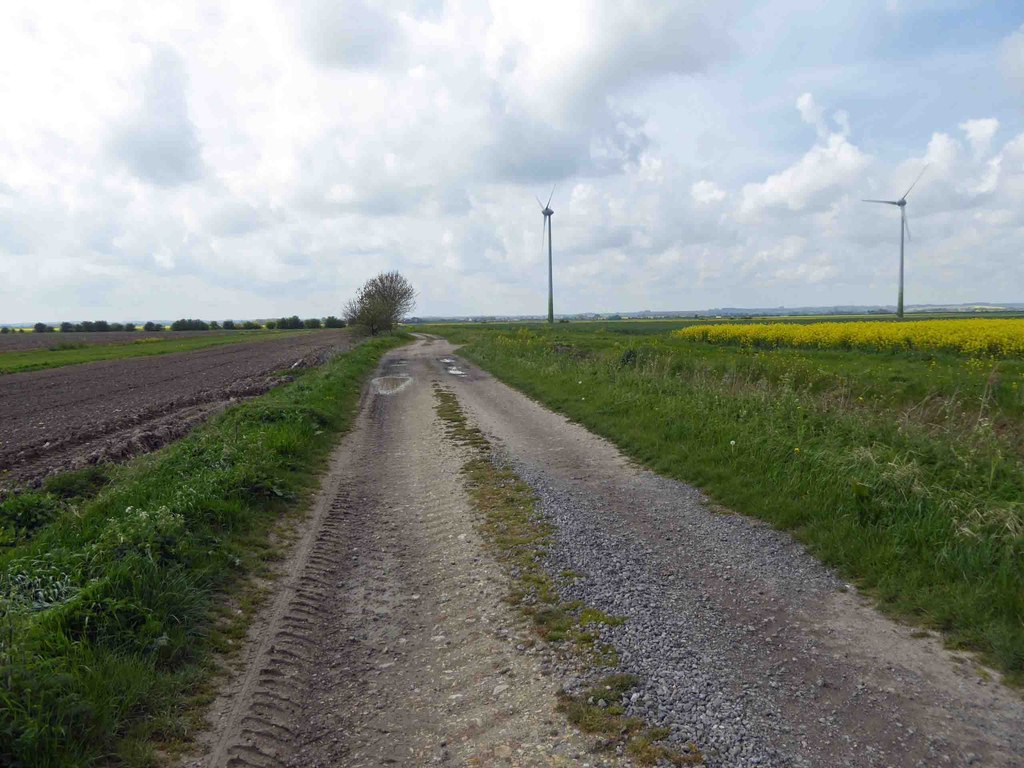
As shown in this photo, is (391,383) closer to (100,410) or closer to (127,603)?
(100,410)

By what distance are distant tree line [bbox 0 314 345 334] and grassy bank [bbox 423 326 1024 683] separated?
113 meters

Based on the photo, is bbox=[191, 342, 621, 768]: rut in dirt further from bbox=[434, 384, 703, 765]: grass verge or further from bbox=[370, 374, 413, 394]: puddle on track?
bbox=[370, 374, 413, 394]: puddle on track

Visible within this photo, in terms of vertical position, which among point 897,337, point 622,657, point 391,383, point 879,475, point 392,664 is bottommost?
point 392,664

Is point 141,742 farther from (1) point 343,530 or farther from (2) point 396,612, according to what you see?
(1) point 343,530

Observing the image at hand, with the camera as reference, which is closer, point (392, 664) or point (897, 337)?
point (392, 664)

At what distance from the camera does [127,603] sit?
5027mm

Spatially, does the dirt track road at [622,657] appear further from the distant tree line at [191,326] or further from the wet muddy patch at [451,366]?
the distant tree line at [191,326]

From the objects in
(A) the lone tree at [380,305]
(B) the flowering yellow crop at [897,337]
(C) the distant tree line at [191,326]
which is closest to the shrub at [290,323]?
(C) the distant tree line at [191,326]

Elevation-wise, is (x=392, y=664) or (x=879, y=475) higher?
(x=879, y=475)

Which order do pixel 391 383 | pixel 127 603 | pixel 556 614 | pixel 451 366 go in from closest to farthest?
1. pixel 127 603
2. pixel 556 614
3. pixel 391 383
4. pixel 451 366

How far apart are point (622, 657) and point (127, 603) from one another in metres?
3.77

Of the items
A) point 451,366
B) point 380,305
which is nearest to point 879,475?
point 451,366

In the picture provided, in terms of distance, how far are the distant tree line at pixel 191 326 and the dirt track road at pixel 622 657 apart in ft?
389

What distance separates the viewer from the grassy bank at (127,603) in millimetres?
3793
